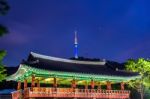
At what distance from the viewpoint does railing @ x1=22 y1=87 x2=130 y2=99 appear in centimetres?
3541

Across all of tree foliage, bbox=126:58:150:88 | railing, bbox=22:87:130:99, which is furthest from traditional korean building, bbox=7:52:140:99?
tree foliage, bbox=126:58:150:88

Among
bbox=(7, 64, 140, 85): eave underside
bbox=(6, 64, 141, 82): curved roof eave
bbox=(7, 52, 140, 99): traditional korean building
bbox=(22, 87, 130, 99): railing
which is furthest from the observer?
bbox=(7, 64, 140, 85): eave underside

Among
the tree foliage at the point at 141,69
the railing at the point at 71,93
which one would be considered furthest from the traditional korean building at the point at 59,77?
the tree foliage at the point at 141,69

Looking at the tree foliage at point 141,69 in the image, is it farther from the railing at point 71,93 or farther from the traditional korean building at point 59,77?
the railing at point 71,93

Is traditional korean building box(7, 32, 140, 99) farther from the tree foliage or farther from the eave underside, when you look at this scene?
the tree foliage

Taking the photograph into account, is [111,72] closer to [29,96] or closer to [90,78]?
[90,78]

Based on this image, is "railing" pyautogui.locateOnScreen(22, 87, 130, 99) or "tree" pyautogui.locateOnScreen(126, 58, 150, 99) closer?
"railing" pyautogui.locateOnScreen(22, 87, 130, 99)

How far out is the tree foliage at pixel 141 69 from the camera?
50.7 meters

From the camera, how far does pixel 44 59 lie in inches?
1698

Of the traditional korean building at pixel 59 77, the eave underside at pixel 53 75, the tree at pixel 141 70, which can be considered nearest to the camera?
the traditional korean building at pixel 59 77

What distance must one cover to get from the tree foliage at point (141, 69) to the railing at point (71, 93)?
24.7ft

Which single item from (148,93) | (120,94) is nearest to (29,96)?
(120,94)

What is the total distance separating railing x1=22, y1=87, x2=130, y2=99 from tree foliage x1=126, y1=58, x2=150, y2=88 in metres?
7.53

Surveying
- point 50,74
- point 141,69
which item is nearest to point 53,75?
point 50,74
